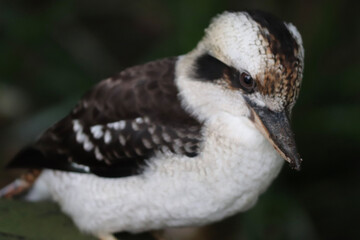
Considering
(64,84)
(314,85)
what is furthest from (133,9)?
(314,85)

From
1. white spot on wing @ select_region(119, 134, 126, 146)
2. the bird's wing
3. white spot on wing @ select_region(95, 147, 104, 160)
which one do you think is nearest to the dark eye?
the bird's wing

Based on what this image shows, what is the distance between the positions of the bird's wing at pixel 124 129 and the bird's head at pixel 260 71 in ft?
0.58

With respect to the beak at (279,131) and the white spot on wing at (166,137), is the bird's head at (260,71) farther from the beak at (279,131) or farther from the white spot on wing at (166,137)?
the white spot on wing at (166,137)

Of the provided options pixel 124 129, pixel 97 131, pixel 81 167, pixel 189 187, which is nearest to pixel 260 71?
pixel 189 187

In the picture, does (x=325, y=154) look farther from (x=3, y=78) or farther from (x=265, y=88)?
(x=3, y=78)

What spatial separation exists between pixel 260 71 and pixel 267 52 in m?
0.06

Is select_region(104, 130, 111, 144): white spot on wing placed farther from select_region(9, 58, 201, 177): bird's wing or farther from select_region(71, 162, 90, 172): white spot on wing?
select_region(71, 162, 90, 172): white spot on wing

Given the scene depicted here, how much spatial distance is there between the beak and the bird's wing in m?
0.24

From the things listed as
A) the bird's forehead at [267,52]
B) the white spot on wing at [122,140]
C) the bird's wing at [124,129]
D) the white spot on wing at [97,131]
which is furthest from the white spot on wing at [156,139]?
the bird's forehead at [267,52]

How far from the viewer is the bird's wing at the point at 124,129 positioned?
2180 millimetres

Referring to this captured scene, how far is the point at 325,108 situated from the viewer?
3.33 meters

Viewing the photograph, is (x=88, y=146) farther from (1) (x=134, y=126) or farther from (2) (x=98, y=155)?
(1) (x=134, y=126)

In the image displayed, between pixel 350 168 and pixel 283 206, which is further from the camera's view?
pixel 350 168

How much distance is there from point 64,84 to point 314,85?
4.49ft
